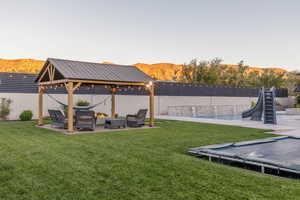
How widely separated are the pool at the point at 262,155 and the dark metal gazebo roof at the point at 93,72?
5.98m

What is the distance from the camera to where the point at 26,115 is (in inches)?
586

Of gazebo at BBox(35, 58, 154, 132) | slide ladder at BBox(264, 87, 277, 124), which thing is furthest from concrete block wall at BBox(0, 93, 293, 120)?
slide ladder at BBox(264, 87, 277, 124)

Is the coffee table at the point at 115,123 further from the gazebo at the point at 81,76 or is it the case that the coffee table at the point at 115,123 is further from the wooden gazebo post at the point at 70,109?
the wooden gazebo post at the point at 70,109

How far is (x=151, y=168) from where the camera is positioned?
4594mm

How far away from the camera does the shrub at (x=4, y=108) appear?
14.7 m

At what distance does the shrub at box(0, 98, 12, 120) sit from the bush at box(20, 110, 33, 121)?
87 centimetres

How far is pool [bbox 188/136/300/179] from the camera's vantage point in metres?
4.42

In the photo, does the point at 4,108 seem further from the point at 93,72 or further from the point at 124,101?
the point at 124,101

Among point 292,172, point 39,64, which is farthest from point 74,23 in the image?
point 39,64

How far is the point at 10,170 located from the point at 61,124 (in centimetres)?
621

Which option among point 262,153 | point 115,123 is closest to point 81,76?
point 115,123

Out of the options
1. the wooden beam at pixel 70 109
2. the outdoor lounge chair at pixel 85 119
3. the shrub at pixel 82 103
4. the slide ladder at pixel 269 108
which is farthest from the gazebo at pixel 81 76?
the slide ladder at pixel 269 108

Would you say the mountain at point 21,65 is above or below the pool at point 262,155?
above

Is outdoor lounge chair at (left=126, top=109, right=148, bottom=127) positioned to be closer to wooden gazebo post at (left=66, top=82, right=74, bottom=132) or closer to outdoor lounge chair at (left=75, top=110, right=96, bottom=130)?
outdoor lounge chair at (left=75, top=110, right=96, bottom=130)
